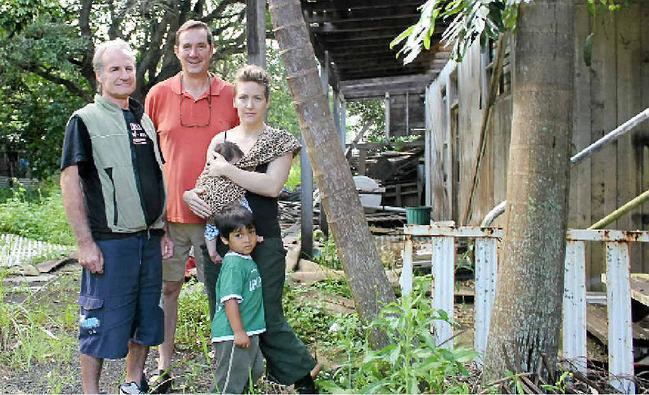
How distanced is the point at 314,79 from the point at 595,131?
122 inches

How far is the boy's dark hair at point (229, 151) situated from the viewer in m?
2.82

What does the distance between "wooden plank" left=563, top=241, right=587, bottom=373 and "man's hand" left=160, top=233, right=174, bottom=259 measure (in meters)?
2.03

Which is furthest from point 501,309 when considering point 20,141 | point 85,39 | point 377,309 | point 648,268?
point 20,141

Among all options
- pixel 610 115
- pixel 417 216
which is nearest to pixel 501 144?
pixel 610 115

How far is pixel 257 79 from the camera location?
2.84 metres

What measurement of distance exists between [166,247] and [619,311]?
231cm

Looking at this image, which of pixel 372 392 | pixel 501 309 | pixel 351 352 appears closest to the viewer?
pixel 372 392

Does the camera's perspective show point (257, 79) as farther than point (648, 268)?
No

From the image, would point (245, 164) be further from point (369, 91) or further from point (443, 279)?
point (369, 91)

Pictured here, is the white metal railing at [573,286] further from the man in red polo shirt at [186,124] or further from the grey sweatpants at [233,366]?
the man in red polo shirt at [186,124]

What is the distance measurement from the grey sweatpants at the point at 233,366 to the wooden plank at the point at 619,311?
177cm

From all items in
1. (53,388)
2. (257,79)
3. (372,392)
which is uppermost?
(257,79)

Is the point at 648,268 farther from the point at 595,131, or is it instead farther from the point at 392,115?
the point at 392,115

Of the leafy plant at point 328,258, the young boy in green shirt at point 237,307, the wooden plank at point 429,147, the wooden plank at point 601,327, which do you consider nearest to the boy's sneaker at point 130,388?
the young boy in green shirt at point 237,307
